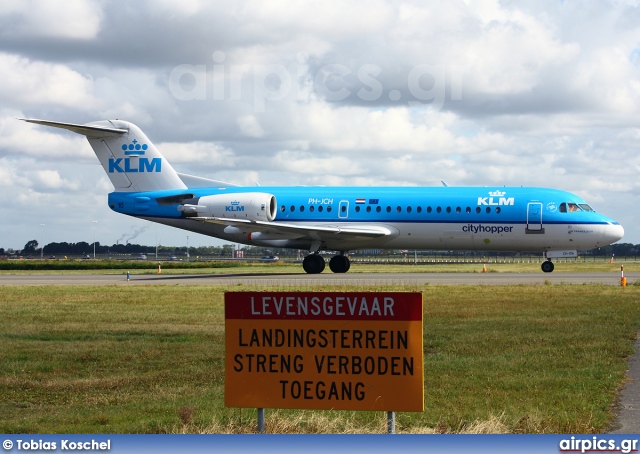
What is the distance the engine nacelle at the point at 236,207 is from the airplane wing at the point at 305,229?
53cm

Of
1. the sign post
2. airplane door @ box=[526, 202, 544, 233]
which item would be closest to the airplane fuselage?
airplane door @ box=[526, 202, 544, 233]

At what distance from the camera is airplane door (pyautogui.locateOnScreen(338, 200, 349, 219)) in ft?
120

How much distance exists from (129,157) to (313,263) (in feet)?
29.7

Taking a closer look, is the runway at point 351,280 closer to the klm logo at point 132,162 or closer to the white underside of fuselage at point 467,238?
the white underside of fuselage at point 467,238

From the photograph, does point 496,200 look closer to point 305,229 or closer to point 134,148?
point 305,229

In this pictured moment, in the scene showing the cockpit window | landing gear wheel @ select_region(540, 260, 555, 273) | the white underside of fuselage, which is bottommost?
landing gear wheel @ select_region(540, 260, 555, 273)

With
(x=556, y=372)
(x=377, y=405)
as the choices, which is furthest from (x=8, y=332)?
(x=377, y=405)

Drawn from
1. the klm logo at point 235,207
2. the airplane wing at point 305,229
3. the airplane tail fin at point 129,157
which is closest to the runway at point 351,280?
the airplane wing at point 305,229

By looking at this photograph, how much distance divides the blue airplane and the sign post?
88.7 feet

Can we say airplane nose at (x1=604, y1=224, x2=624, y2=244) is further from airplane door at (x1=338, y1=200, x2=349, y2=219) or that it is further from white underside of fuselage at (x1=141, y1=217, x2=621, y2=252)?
airplane door at (x1=338, y1=200, x2=349, y2=219)

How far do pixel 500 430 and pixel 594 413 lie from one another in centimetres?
143

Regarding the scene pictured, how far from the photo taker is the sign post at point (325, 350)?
7035mm

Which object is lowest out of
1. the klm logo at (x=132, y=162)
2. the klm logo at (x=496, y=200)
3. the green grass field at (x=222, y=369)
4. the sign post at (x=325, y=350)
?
the green grass field at (x=222, y=369)

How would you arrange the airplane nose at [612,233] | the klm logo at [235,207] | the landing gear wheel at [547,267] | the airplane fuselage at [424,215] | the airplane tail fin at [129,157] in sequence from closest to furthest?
1. the airplane fuselage at [424,215]
2. the airplane nose at [612,233]
3. the klm logo at [235,207]
4. the landing gear wheel at [547,267]
5. the airplane tail fin at [129,157]
